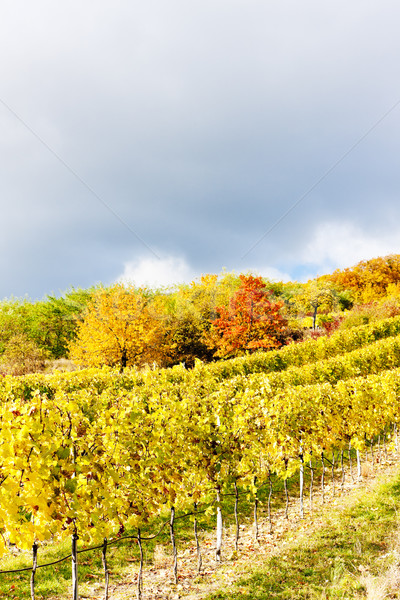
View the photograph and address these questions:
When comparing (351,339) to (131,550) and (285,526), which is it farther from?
(131,550)

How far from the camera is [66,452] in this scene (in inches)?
151

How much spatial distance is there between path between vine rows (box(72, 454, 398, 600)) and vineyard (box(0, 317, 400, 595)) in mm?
465

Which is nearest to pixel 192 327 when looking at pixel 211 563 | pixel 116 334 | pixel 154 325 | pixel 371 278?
pixel 154 325

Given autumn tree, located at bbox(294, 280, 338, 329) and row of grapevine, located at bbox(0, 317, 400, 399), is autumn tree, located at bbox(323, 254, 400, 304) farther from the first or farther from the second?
row of grapevine, located at bbox(0, 317, 400, 399)

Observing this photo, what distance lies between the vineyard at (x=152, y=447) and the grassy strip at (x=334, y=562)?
94 cm

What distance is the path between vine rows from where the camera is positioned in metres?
4.83

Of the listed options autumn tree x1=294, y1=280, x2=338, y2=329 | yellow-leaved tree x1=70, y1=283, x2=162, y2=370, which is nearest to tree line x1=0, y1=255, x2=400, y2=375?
yellow-leaved tree x1=70, y1=283, x2=162, y2=370

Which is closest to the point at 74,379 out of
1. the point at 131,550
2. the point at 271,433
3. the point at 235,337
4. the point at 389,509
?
the point at 131,550

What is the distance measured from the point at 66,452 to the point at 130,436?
105 centimetres

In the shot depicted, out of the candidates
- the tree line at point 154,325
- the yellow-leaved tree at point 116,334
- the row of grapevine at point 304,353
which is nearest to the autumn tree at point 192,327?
the tree line at point 154,325

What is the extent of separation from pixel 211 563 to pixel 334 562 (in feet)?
6.09

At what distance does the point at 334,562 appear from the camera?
16.2ft

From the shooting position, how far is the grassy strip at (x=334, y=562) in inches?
170

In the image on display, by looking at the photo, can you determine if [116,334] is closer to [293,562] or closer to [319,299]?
[293,562]
